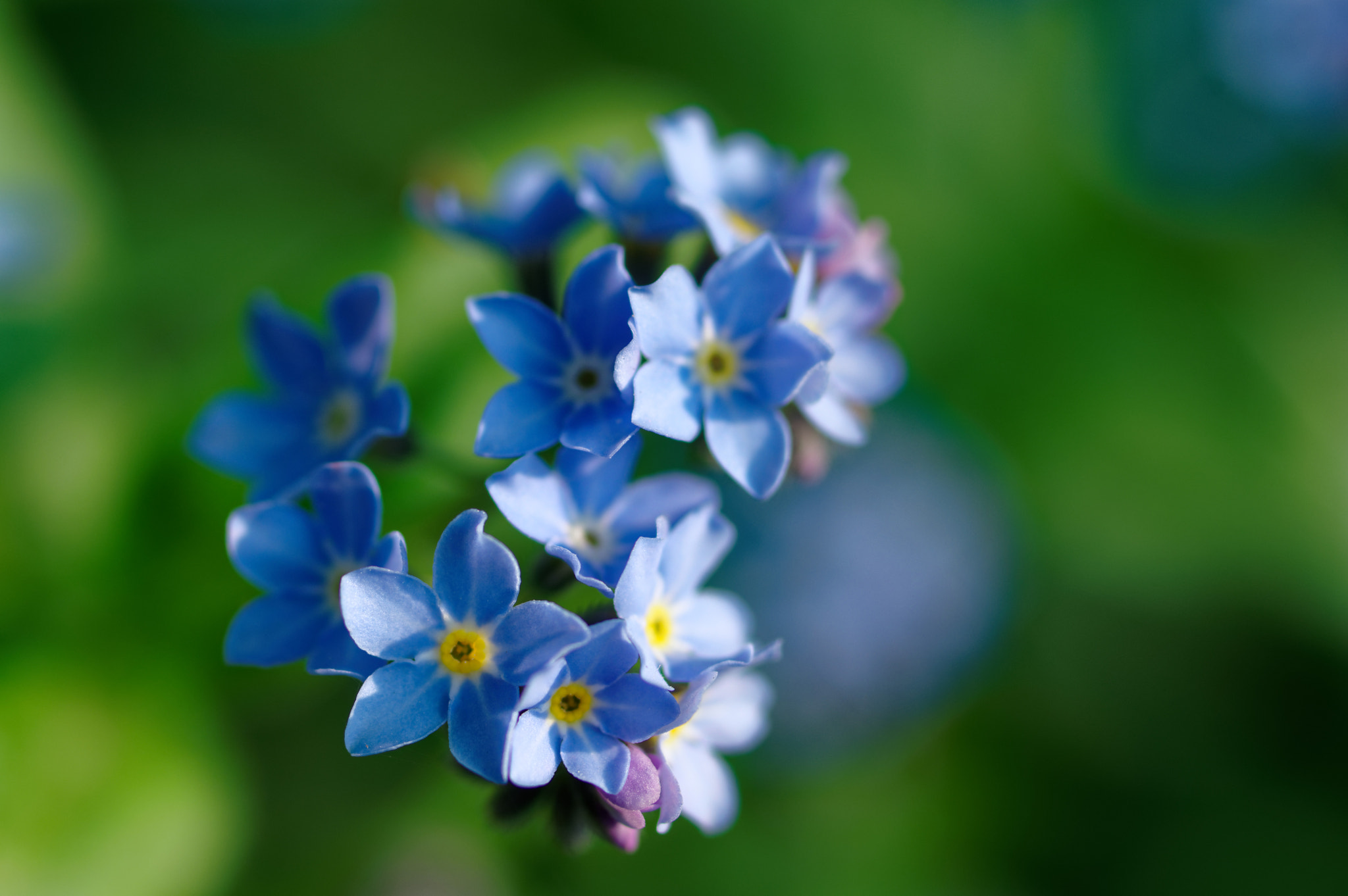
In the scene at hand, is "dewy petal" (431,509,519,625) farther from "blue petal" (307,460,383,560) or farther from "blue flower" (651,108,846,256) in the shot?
"blue flower" (651,108,846,256)

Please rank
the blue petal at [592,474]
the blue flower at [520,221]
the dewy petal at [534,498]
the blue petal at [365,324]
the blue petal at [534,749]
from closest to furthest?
the blue petal at [534,749] → the dewy petal at [534,498] → the blue petal at [592,474] → the blue petal at [365,324] → the blue flower at [520,221]

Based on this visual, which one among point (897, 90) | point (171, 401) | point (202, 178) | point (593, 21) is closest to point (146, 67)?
point (202, 178)

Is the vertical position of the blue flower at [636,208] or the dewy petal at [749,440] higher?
the blue flower at [636,208]

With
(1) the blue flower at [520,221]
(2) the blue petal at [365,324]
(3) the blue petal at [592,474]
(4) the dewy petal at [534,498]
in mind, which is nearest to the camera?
(4) the dewy petal at [534,498]

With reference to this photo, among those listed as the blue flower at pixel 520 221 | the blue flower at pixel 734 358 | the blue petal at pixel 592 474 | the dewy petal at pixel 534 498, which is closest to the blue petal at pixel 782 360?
the blue flower at pixel 734 358

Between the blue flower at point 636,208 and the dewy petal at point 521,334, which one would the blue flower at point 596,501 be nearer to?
the dewy petal at point 521,334

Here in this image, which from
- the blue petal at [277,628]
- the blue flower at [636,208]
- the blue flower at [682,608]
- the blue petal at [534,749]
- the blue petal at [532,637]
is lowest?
the blue petal at [277,628]

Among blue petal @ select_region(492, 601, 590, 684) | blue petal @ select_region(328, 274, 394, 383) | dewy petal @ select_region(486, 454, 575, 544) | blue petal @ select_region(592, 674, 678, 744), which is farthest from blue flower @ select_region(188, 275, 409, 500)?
blue petal @ select_region(592, 674, 678, 744)

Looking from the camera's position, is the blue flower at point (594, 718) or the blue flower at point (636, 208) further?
the blue flower at point (636, 208)
